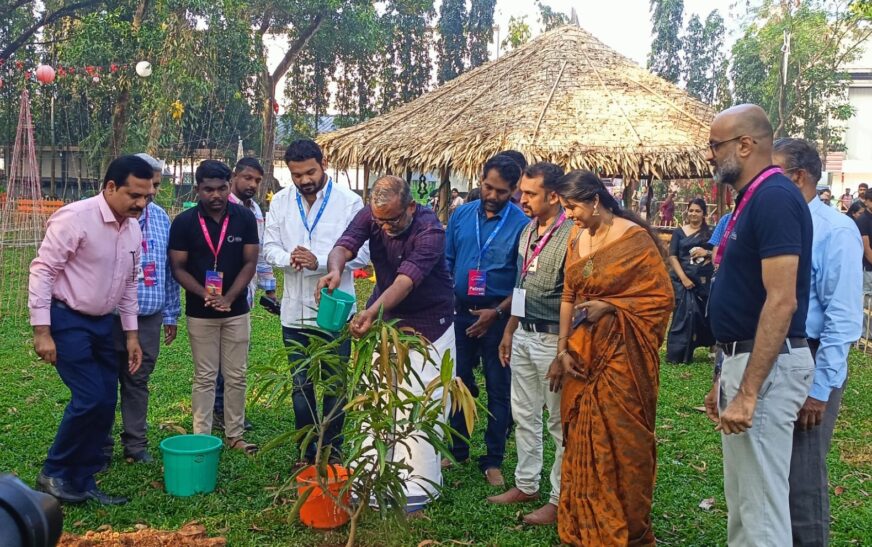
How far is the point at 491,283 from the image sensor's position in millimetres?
4621

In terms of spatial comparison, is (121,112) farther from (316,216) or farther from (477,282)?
(477,282)

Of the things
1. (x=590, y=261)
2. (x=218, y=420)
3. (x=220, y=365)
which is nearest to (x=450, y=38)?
(x=218, y=420)

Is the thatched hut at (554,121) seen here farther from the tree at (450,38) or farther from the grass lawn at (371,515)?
the tree at (450,38)

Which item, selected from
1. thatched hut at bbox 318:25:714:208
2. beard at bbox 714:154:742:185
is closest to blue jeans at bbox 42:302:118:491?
beard at bbox 714:154:742:185

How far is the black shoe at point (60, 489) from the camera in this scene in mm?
3877

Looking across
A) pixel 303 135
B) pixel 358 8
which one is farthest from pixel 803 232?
pixel 303 135

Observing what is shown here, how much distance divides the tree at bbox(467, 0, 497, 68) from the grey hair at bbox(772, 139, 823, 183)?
33.0 metres

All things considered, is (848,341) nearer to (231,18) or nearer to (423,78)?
(231,18)

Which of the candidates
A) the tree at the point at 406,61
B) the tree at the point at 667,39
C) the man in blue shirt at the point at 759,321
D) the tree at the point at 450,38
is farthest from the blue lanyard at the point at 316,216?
the tree at the point at 667,39

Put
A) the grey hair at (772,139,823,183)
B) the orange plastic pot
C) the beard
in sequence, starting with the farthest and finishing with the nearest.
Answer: the orange plastic pot < the grey hair at (772,139,823,183) < the beard

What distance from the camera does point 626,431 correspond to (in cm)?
358

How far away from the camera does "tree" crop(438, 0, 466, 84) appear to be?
113 feet

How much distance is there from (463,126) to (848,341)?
9.16 m

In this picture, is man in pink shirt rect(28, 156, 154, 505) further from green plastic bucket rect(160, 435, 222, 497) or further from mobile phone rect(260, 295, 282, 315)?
mobile phone rect(260, 295, 282, 315)
